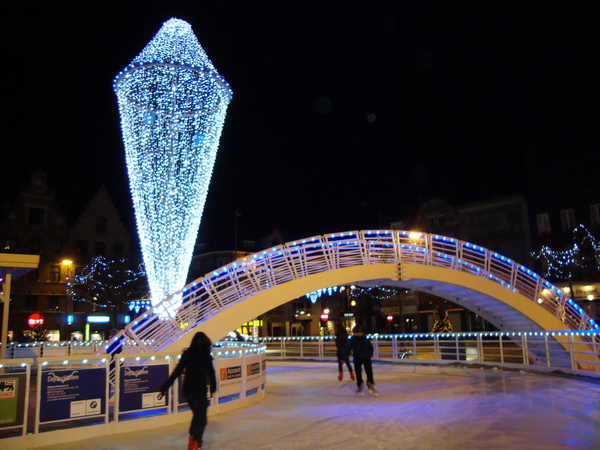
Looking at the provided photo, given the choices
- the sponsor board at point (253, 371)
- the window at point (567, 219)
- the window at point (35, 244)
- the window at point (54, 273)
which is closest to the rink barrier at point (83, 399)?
the sponsor board at point (253, 371)

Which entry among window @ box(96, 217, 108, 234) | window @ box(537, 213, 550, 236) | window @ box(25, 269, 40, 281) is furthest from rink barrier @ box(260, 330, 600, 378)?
window @ box(96, 217, 108, 234)

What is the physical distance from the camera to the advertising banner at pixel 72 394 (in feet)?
25.8

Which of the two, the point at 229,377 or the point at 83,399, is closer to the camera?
the point at 83,399

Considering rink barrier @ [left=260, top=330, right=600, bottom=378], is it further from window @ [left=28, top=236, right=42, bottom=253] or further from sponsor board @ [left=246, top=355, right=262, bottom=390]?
window @ [left=28, top=236, right=42, bottom=253]

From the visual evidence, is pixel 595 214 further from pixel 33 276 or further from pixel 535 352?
pixel 33 276

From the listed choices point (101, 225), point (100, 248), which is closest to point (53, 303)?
point (100, 248)

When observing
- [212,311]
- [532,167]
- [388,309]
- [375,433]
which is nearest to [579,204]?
[532,167]

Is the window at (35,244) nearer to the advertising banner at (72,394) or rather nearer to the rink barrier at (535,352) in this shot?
the rink barrier at (535,352)

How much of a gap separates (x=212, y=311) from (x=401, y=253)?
6874 millimetres

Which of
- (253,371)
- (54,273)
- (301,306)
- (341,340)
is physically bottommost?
(253,371)

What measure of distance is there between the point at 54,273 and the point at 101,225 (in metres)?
5.87

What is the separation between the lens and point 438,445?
716cm

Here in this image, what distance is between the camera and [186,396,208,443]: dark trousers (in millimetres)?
6801

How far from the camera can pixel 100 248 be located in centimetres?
4722
